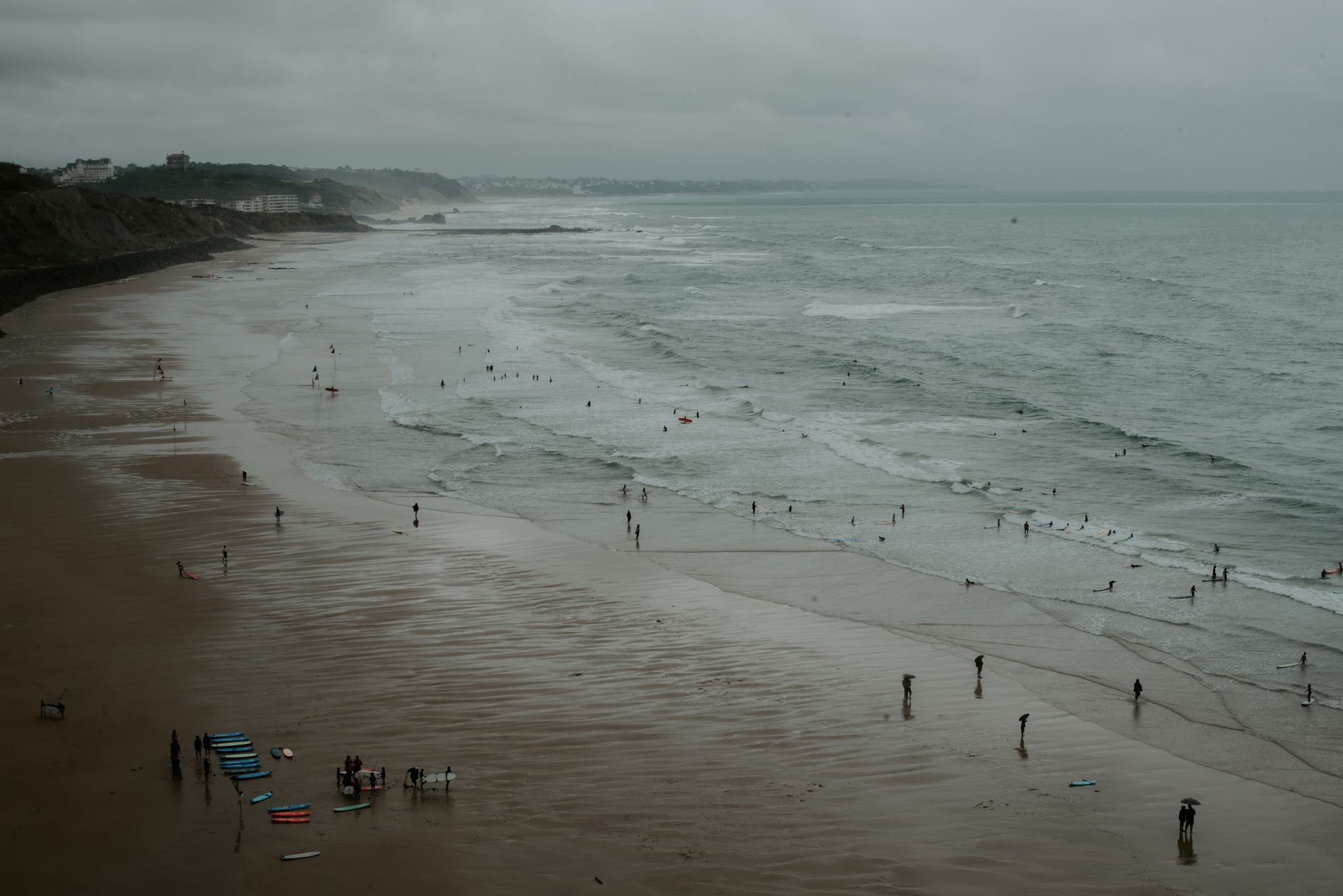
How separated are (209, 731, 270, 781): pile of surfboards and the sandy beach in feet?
1.09

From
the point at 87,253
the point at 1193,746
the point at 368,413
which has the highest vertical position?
the point at 87,253

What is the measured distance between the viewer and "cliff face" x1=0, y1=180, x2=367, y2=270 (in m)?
99.9

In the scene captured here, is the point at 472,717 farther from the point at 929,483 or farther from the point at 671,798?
the point at 929,483

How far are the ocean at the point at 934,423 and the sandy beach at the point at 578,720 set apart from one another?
3153 mm

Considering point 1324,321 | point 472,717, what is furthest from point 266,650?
point 1324,321

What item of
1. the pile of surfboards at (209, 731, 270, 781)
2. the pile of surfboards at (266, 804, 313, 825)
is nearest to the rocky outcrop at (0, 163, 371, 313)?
the pile of surfboards at (209, 731, 270, 781)

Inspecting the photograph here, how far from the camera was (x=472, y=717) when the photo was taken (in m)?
19.2

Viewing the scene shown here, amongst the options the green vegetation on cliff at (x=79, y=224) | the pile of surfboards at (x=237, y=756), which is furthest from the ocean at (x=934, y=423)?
the green vegetation on cliff at (x=79, y=224)

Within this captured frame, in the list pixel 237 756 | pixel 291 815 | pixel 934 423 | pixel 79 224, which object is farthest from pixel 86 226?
pixel 291 815

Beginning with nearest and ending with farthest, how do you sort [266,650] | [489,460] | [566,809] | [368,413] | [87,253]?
[566,809] < [266,650] < [489,460] < [368,413] < [87,253]

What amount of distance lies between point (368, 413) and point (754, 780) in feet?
109

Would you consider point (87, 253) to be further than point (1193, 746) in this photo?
Yes

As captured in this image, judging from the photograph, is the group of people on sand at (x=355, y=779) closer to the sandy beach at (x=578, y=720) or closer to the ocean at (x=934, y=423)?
the sandy beach at (x=578, y=720)

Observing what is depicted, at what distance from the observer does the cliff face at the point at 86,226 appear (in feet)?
328
